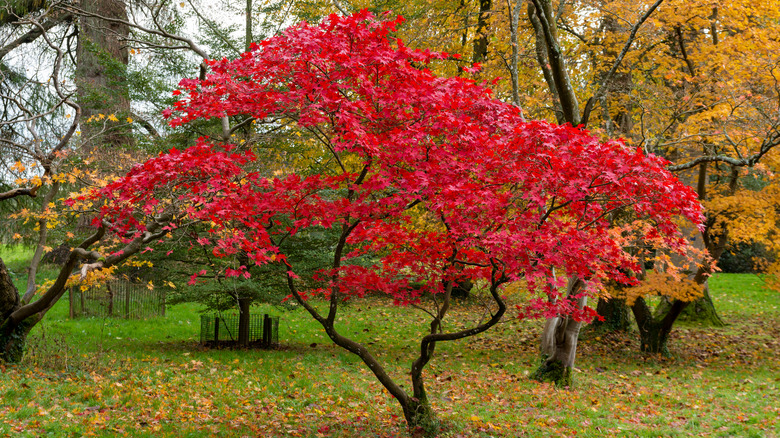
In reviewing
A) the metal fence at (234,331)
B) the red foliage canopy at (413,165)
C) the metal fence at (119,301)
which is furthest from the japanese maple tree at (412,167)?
the metal fence at (119,301)

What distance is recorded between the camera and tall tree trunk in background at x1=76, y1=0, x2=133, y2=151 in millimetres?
11633

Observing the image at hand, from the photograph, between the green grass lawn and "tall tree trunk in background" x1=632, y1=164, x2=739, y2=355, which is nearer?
the green grass lawn

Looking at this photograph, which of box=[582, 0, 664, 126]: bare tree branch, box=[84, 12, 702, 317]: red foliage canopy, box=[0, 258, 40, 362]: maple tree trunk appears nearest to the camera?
box=[84, 12, 702, 317]: red foliage canopy

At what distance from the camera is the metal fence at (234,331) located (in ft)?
38.1

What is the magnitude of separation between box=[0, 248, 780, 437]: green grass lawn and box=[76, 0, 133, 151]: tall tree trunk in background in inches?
164

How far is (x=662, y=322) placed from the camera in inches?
481

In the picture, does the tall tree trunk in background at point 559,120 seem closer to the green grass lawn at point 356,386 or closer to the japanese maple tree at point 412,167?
the green grass lawn at point 356,386

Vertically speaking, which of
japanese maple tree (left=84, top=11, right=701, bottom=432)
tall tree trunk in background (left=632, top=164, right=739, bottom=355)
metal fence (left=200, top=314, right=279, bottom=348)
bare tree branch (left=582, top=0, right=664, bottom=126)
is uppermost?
bare tree branch (left=582, top=0, right=664, bottom=126)

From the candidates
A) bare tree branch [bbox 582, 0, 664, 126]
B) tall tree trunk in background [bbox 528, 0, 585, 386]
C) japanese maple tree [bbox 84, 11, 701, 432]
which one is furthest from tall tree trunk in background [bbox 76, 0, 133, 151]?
bare tree branch [bbox 582, 0, 664, 126]

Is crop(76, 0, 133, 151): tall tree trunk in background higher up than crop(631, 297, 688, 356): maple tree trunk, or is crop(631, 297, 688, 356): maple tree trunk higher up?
crop(76, 0, 133, 151): tall tree trunk in background

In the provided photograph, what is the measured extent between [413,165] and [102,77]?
46.1 ft

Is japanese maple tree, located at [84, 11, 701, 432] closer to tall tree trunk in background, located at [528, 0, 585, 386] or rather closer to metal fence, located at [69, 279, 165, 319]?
tall tree trunk in background, located at [528, 0, 585, 386]

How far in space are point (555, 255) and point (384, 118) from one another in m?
2.06

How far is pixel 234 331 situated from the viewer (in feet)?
40.1
